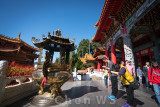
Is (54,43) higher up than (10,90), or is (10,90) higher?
(54,43)

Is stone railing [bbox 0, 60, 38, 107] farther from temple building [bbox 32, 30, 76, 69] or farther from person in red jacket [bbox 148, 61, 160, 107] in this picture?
person in red jacket [bbox 148, 61, 160, 107]

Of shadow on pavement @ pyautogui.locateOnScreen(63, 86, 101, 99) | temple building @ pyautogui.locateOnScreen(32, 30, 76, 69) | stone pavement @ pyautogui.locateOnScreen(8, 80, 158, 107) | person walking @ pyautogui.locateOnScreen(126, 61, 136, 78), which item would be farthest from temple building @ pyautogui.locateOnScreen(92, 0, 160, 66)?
temple building @ pyautogui.locateOnScreen(32, 30, 76, 69)

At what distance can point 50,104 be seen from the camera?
2.31 m

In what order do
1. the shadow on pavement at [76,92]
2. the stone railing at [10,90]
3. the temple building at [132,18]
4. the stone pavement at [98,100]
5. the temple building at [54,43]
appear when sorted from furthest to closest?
the temple building at [132,18], the shadow on pavement at [76,92], the temple building at [54,43], the stone pavement at [98,100], the stone railing at [10,90]

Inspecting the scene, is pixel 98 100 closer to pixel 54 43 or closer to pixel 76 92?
pixel 76 92

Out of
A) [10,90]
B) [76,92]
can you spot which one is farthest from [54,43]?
[76,92]

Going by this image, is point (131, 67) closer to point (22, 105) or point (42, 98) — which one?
point (42, 98)

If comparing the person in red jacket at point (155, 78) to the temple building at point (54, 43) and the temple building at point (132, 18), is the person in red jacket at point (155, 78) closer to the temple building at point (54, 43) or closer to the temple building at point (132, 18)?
the temple building at point (132, 18)

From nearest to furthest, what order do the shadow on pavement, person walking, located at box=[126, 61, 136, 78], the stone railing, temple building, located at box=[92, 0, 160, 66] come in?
the stone railing → the shadow on pavement → temple building, located at box=[92, 0, 160, 66] → person walking, located at box=[126, 61, 136, 78]

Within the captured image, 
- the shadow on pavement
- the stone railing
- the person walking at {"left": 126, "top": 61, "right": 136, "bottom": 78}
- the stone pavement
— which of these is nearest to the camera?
the stone railing

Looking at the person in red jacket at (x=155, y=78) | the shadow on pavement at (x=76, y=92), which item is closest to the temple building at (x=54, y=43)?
the shadow on pavement at (x=76, y=92)

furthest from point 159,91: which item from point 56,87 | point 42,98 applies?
point 42,98

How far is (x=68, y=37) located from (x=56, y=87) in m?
2.19

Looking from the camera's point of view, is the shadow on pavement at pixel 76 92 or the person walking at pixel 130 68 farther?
the person walking at pixel 130 68
